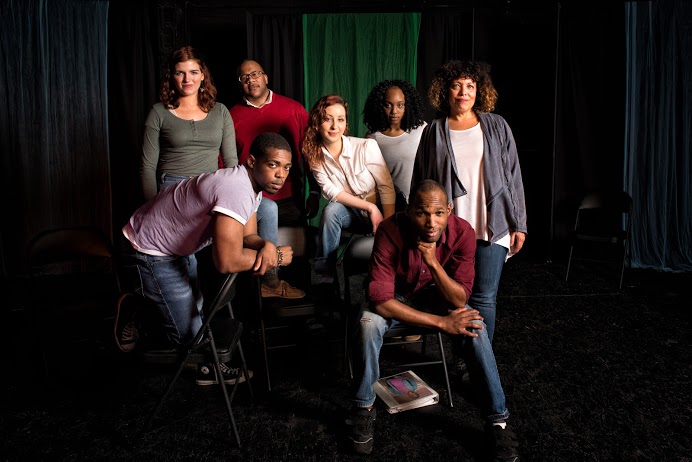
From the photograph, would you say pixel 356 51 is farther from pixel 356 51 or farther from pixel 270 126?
pixel 270 126

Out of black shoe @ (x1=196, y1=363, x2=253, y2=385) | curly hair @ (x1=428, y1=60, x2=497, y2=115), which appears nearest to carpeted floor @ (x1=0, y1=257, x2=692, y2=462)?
black shoe @ (x1=196, y1=363, x2=253, y2=385)

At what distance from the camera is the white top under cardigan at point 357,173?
9.27 feet

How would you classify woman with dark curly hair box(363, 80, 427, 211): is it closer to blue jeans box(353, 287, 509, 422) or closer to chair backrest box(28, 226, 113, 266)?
blue jeans box(353, 287, 509, 422)

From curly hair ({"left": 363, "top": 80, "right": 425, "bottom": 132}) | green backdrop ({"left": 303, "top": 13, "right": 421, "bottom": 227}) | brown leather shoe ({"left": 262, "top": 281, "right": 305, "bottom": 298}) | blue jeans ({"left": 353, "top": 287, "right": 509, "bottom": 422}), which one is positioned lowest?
blue jeans ({"left": 353, "top": 287, "right": 509, "bottom": 422})

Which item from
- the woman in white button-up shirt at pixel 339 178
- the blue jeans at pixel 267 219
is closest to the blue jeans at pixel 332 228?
the woman in white button-up shirt at pixel 339 178

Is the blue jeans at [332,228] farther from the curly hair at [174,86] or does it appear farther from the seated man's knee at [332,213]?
the curly hair at [174,86]

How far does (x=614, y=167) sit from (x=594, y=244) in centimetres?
83

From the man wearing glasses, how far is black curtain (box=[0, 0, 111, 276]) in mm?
2213

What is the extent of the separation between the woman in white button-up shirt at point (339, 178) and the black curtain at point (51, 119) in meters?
2.76

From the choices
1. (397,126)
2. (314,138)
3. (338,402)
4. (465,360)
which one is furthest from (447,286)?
(397,126)

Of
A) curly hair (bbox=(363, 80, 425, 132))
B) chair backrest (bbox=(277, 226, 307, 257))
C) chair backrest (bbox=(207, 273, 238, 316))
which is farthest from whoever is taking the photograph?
curly hair (bbox=(363, 80, 425, 132))

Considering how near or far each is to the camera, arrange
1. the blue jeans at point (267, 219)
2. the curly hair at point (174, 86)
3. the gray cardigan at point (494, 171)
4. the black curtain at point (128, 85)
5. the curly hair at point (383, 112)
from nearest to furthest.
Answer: the gray cardigan at point (494, 171) → the curly hair at point (174, 86) → the blue jeans at point (267, 219) → the curly hair at point (383, 112) → the black curtain at point (128, 85)

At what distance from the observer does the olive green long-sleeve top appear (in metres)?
2.63

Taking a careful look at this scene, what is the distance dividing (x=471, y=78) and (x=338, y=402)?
1.69 m
